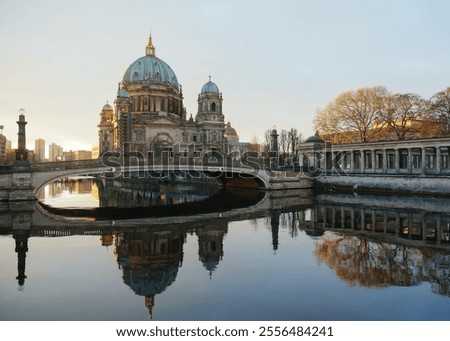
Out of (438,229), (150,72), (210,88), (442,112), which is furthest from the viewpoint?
(150,72)

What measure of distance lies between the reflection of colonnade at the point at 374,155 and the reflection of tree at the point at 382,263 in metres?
24.6

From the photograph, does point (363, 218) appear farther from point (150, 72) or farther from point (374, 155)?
point (150, 72)

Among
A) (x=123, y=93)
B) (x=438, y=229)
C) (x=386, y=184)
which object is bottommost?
(x=438, y=229)

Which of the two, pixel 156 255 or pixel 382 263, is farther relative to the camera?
pixel 156 255

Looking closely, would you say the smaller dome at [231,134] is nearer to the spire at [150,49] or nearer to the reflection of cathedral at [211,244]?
the spire at [150,49]

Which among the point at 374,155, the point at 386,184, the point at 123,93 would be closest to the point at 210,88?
the point at 123,93

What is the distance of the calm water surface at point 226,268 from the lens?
29.1 ft

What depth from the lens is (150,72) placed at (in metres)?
80.6

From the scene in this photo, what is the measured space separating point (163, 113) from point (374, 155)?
46362mm

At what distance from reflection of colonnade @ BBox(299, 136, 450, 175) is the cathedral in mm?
25493

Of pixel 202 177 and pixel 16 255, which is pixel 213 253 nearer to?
pixel 16 255

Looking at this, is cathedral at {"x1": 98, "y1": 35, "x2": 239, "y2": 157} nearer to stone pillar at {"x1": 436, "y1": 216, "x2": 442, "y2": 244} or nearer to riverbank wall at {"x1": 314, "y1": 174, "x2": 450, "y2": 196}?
riverbank wall at {"x1": 314, "y1": 174, "x2": 450, "y2": 196}

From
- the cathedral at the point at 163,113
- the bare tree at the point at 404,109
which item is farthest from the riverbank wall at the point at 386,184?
the cathedral at the point at 163,113

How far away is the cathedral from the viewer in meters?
72.2
